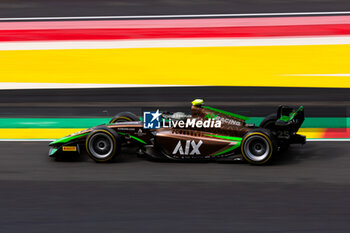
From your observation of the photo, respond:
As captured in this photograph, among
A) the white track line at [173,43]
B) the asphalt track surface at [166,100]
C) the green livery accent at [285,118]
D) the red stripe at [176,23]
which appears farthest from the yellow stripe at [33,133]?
the red stripe at [176,23]

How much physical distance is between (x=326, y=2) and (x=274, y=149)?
404 inches

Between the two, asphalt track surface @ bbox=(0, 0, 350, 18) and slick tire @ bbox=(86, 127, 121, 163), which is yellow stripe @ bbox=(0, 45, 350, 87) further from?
slick tire @ bbox=(86, 127, 121, 163)

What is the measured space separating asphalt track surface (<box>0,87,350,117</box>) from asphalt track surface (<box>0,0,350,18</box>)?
477cm

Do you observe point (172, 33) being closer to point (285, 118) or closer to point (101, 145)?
point (285, 118)

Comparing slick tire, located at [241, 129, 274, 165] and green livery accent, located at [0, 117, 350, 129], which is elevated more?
green livery accent, located at [0, 117, 350, 129]

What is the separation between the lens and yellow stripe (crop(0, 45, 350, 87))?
12.3m

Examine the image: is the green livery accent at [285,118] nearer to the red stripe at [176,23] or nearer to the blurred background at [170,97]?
the blurred background at [170,97]

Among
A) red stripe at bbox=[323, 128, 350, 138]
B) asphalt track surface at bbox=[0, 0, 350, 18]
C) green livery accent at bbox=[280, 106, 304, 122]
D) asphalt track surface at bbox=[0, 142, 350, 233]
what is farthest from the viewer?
asphalt track surface at bbox=[0, 0, 350, 18]

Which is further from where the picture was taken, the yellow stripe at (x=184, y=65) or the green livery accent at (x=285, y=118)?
the yellow stripe at (x=184, y=65)

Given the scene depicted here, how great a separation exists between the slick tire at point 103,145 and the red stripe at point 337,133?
4.28 m

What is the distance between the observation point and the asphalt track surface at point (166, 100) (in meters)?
11.2

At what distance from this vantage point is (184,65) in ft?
42.4

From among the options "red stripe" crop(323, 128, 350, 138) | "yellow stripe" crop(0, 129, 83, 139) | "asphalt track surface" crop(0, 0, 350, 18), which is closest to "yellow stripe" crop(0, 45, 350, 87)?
"red stripe" crop(323, 128, 350, 138)

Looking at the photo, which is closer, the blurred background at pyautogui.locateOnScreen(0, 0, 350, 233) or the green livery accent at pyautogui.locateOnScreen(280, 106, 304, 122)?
the blurred background at pyautogui.locateOnScreen(0, 0, 350, 233)
